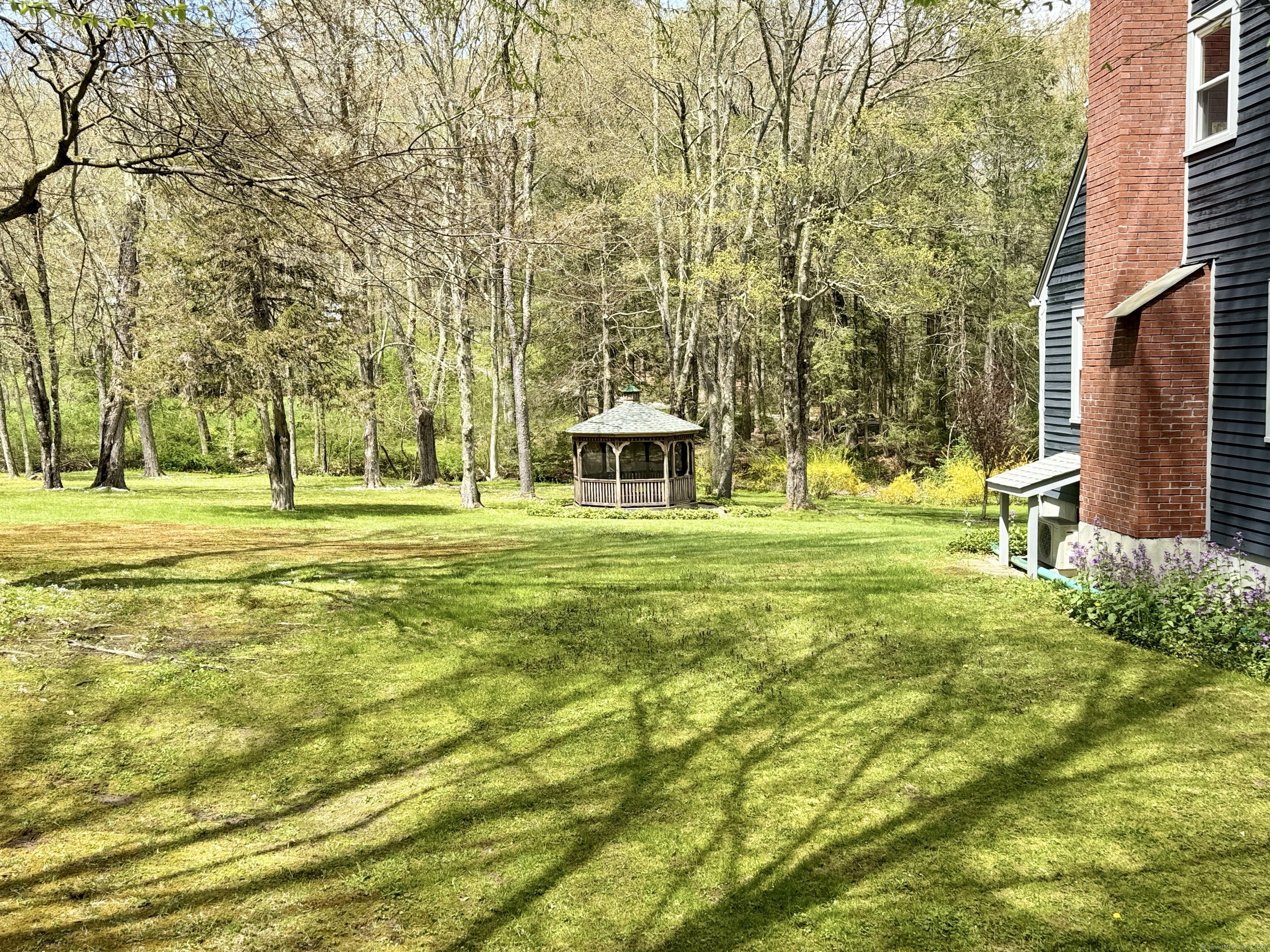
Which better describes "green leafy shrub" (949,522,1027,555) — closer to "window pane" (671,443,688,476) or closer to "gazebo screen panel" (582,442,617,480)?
"window pane" (671,443,688,476)

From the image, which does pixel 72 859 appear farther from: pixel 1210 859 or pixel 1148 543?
pixel 1148 543

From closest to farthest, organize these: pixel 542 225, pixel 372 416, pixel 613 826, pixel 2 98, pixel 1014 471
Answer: pixel 613 826
pixel 2 98
pixel 1014 471
pixel 372 416
pixel 542 225

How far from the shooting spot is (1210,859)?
492cm

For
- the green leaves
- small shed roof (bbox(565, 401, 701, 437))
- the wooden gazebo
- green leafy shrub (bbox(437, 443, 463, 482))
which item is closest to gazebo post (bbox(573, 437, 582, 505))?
the wooden gazebo

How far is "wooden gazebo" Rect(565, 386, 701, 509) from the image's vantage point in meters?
25.2

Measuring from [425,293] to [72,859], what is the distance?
24.3 metres

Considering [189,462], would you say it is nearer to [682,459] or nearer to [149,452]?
[149,452]

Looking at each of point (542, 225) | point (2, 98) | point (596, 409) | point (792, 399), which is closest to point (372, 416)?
point (542, 225)

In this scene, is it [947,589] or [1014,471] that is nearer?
[947,589]

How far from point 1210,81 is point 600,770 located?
394 inches

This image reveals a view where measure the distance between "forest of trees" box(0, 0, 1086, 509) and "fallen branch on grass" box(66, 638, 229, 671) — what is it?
11.8 ft

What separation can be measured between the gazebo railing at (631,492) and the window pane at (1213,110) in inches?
684

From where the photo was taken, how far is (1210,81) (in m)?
9.49

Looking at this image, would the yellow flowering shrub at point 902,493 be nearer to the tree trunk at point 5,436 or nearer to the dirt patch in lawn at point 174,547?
the dirt patch in lawn at point 174,547
